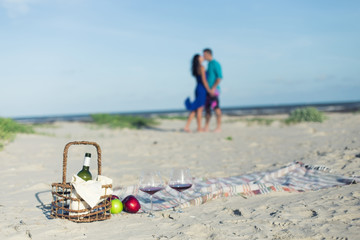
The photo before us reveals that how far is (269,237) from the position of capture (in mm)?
2396

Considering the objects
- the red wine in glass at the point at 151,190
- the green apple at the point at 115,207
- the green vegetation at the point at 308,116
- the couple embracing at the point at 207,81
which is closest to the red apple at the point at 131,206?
the green apple at the point at 115,207

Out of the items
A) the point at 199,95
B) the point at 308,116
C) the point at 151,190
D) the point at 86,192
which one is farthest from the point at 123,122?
the point at 86,192

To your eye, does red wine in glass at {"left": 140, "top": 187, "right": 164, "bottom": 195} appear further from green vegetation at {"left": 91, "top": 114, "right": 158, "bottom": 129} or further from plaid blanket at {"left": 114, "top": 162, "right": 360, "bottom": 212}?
green vegetation at {"left": 91, "top": 114, "right": 158, "bottom": 129}

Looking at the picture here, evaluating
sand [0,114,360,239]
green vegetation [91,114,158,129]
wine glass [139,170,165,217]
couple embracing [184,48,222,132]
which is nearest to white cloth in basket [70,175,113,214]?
sand [0,114,360,239]

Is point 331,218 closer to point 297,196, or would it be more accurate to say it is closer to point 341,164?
point 297,196

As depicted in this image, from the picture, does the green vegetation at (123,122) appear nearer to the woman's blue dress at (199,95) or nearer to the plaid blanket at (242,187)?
the woman's blue dress at (199,95)

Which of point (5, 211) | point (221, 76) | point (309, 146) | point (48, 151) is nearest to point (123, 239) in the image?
point (5, 211)

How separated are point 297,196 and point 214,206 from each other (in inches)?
32.0

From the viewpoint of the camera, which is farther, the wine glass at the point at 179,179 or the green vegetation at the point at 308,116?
the green vegetation at the point at 308,116

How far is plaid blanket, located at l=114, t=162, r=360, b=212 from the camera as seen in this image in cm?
352

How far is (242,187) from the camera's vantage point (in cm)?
370

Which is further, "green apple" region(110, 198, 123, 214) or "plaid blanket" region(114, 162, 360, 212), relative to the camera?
"plaid blanket" region(114, 162, 360, 212)

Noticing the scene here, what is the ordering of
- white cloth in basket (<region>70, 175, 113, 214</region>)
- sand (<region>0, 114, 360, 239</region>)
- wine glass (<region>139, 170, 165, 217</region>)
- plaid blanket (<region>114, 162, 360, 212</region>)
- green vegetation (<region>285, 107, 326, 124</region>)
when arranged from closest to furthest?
sand (<region>0, 114, 360, 239</region>) → white cloth in basket (<region>70, 175, 113, 214</region>) → wine glass (<region>139, 170, 165, 217</region>) → plaid blanket (<region>114, 162, 360, 212</region>) → green vegetation (<region>285, 107, 326, 124</region>)

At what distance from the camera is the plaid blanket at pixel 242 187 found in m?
3.52
